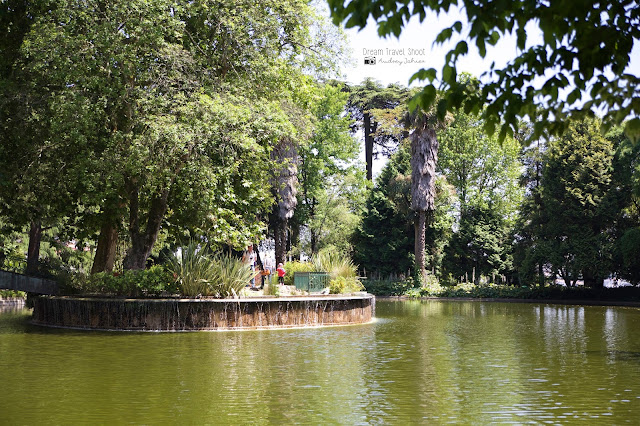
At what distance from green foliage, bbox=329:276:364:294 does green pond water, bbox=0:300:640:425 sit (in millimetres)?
3914

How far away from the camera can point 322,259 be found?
27.8m

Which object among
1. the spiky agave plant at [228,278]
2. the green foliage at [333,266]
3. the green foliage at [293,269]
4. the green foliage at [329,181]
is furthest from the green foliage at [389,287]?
the spiky agave plant at [228,278]

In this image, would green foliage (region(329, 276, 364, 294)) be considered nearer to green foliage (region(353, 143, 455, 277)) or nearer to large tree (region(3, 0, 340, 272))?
large tree (region(3, 0, 340, 272))

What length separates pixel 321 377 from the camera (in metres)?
12.4

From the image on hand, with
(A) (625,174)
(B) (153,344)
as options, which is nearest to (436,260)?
(A) (625,174)

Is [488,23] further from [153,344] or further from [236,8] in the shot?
[236,8]

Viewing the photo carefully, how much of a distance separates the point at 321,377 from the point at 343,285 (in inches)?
519

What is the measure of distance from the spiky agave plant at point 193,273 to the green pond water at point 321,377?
191 centimetres

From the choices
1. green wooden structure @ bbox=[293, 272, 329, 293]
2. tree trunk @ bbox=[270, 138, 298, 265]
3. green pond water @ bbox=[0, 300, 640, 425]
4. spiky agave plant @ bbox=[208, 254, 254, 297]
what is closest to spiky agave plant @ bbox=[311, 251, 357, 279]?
green wooden structure @ bbox=[293, 272, 329, 293]

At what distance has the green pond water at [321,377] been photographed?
371 inches

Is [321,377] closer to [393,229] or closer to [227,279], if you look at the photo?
[227,279]

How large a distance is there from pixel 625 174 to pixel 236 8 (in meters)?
25.1

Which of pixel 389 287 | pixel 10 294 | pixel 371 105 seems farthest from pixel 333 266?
pixel 371 105

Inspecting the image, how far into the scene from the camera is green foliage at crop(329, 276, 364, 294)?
25469 millimetres
